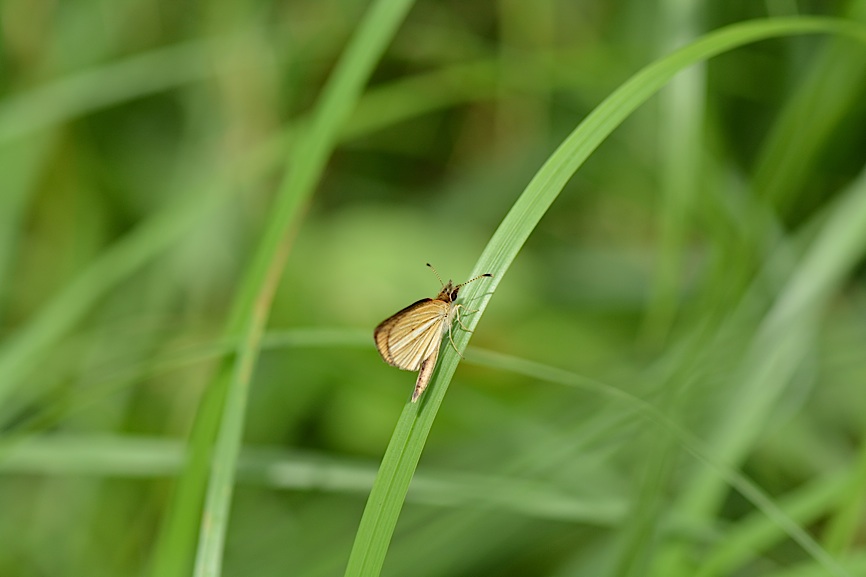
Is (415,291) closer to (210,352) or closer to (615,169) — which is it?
(615,169)

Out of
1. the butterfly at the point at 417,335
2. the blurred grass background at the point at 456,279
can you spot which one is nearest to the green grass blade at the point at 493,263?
the butterfly at the point at 417,335

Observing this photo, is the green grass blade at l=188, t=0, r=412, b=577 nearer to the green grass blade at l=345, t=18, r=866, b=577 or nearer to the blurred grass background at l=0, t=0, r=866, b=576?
the blurred grass background at l=0, t=0, r=866, b=576

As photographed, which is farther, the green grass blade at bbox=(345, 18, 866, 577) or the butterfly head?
the butterfly head

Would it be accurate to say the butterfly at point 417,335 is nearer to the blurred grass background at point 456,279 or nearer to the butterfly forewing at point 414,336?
the butterfly forewing at point 414,336

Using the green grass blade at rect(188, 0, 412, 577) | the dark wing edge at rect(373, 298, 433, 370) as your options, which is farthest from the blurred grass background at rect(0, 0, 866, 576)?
the dark wing edge at rect(373, 298, 433, 370)

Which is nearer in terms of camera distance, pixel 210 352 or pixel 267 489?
pixel 210 352

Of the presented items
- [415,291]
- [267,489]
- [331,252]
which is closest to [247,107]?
[331,252]
